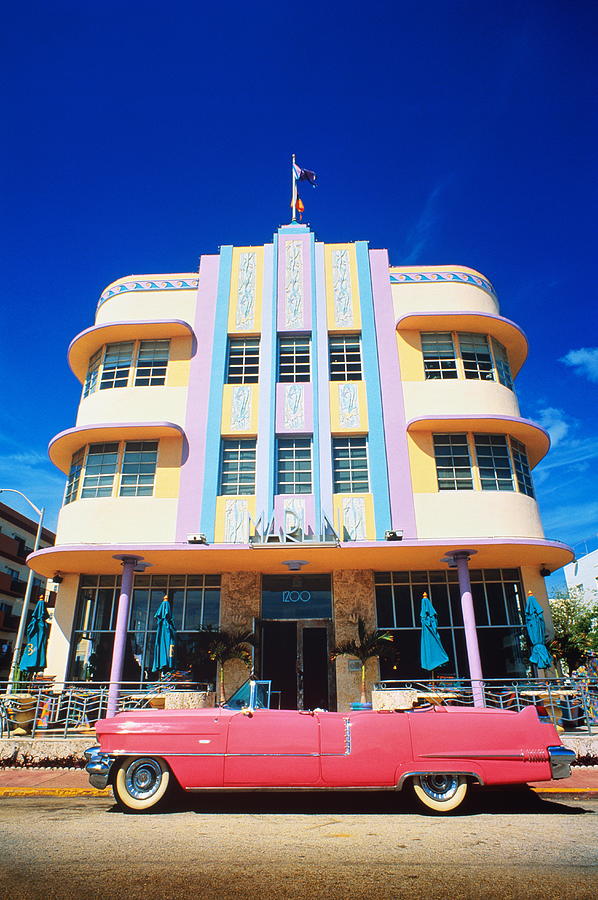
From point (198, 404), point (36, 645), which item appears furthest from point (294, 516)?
point (36, 645)

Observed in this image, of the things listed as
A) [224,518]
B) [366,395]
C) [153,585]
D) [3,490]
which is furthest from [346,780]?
[3,490]

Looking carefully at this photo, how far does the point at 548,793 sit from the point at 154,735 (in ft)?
20.3

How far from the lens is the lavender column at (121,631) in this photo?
1352 cm

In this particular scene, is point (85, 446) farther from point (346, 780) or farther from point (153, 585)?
point (346, 780)

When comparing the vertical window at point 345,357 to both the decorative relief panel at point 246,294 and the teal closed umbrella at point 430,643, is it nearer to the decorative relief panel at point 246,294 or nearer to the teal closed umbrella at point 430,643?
the decorative relief panel at point 246,294

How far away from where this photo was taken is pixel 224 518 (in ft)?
52.7

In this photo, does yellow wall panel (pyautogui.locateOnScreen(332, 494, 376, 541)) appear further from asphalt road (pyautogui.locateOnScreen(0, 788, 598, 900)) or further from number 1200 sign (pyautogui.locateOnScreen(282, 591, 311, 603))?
asphalt road (pyautogui.locateOnScreen(0, 788, 598, 900))

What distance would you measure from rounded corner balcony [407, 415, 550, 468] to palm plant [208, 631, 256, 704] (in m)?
7.65

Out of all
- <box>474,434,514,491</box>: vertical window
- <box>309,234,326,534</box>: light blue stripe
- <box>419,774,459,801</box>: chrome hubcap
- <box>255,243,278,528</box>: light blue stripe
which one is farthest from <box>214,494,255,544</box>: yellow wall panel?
<box>419,774,459,801</box>: chrome hubcap

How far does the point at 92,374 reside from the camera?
61.3ft

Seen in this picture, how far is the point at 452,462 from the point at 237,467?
6.38 m

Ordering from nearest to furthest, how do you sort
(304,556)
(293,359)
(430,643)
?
1. (430,643)
2. (304,556)
3. (293,359)

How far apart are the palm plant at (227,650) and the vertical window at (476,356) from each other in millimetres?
10394

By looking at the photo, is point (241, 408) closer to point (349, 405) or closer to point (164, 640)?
point (349, 405)
